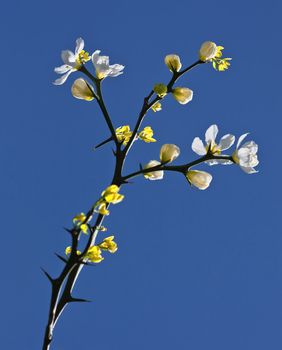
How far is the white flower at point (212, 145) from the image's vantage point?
8.75 feet

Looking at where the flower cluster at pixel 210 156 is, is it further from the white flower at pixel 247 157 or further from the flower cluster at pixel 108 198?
the flower cluster at pixel 108 198

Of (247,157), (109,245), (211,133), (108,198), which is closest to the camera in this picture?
(108,198)

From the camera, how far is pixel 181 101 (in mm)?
2830

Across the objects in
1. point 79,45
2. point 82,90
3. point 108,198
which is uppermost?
point 79,45

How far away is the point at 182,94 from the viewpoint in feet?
9.18

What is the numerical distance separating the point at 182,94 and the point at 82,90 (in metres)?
0.50

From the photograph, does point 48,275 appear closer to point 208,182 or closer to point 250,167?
point 208,182

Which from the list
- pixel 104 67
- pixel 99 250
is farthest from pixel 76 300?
pixel 104 67

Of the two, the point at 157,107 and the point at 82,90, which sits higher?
the point at 82,90

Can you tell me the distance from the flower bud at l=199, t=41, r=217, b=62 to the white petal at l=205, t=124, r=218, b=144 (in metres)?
0.40

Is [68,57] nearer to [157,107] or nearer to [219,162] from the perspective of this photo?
[157,107]

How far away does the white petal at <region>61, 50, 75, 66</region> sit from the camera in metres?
2.84

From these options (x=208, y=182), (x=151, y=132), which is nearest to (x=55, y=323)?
(x=208, y=182)

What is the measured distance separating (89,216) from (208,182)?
761 millimetres
